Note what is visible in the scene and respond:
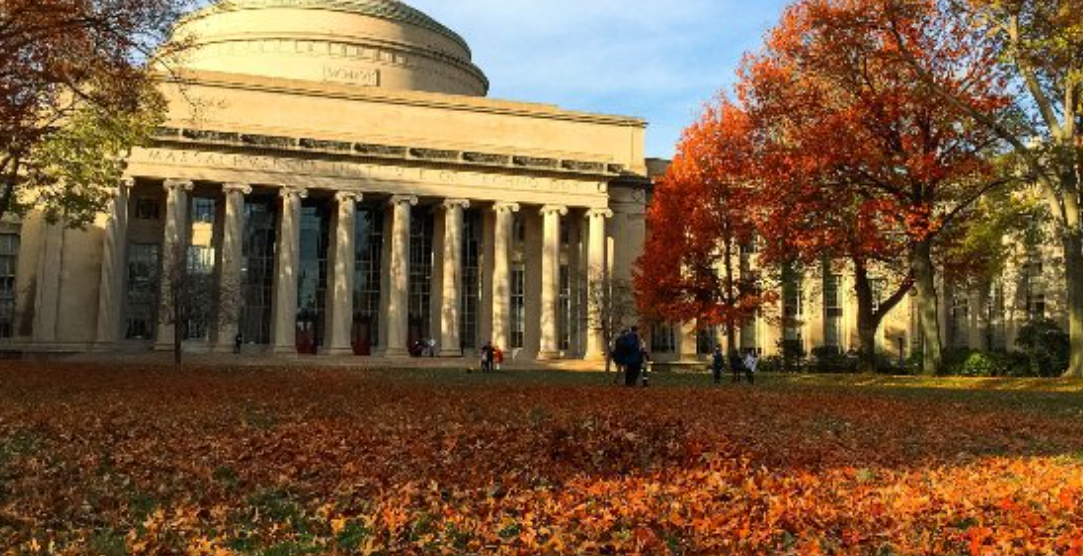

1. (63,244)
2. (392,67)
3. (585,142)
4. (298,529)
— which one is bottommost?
(298,529)

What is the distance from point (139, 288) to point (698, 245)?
33739 mm

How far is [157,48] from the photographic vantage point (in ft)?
70.2

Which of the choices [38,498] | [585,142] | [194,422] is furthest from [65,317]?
[38,498]

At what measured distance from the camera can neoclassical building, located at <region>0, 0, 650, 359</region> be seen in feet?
181

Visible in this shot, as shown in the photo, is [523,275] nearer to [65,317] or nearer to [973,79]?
[65,317]

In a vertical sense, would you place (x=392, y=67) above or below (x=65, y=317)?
above

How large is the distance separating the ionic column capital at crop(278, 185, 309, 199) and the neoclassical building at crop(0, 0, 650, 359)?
9 centimetres

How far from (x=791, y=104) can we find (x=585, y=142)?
3228 centimetres

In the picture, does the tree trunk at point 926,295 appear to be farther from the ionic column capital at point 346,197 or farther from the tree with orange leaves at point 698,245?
the ionic column capital at point 346,197

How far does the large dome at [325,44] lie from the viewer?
68875mm

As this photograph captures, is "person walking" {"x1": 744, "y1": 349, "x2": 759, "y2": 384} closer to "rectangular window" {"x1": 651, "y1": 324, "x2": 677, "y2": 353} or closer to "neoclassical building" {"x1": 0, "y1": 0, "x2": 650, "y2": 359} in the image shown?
"neoclassical building" {"x1": 0, "y1": 0, "x2": 650, "y2": 359}

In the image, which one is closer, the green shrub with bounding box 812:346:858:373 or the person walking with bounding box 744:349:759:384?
the person walking with bounding box 744:349:759:384

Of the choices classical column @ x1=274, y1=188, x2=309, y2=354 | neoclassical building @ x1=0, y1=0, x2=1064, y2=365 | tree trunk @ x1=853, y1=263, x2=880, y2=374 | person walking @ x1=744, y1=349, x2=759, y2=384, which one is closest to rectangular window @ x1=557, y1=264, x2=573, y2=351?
neoclassical building @ x1=0, y1=0, x2=1064, y2=365

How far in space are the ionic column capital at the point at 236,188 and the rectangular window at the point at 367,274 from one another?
8090mm
